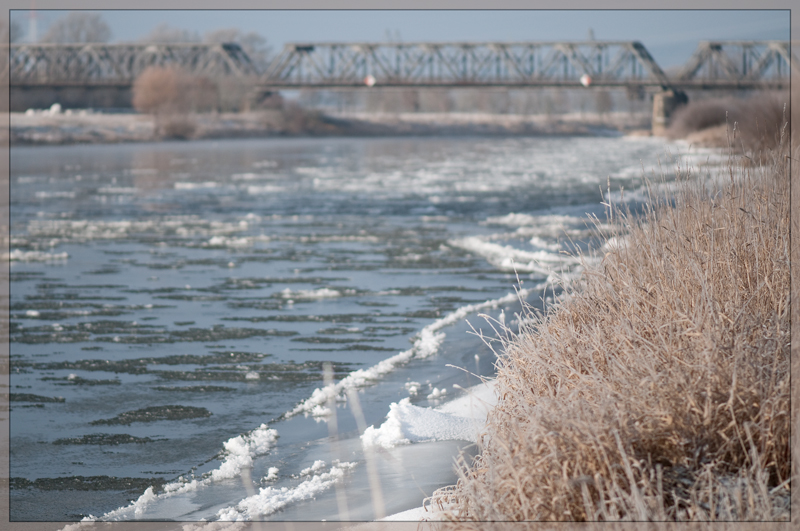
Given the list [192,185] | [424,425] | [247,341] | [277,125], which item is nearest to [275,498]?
[424,425]

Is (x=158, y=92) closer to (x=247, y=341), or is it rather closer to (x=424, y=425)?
(x=247, y=341)

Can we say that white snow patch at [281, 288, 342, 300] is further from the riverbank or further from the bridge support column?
the bridge support column

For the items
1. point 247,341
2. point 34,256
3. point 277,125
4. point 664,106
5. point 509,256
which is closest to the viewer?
point 247,341

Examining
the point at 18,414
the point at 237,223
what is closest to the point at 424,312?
the point at 18,414

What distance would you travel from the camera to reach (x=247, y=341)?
7.37 meters

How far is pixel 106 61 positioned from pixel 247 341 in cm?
7881

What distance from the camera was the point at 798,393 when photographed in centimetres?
287

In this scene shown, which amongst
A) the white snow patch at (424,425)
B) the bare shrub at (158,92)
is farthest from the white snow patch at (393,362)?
the bare shrub at (158,92)

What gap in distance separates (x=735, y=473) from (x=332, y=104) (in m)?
118

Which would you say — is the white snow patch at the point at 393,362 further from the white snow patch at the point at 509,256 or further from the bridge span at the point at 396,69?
the bridge span at the point at 396,69

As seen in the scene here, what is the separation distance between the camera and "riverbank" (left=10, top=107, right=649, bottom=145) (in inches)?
2084

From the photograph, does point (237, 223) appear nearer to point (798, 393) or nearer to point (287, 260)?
point (287, 260)

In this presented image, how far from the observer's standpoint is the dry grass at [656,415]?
2.67 meters

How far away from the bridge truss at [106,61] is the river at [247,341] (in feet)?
174
